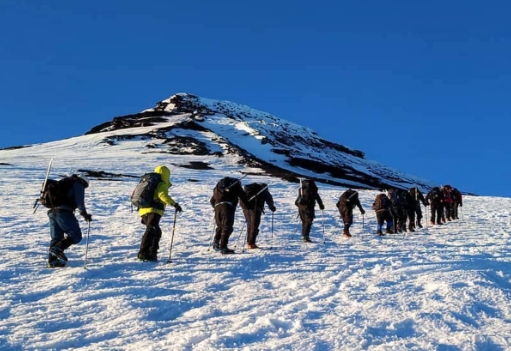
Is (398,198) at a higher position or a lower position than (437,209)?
higher

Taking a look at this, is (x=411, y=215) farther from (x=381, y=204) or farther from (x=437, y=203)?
(x=437, y=203)

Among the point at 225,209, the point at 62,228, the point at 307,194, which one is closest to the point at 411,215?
the point at 307,194

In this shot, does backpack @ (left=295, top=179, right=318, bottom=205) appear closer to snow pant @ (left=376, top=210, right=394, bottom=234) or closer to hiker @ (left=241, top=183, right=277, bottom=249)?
hiker @ (left=241, top=183, right=277, bottom=249)

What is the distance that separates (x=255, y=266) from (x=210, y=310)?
3343 millimetres

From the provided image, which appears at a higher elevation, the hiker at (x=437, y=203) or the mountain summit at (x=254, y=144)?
the mountain summit at (x=254, y=144)

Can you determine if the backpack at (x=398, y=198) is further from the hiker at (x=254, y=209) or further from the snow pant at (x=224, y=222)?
the snow pant at (x=224, y=222)

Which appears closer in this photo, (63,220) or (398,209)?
(63,220)

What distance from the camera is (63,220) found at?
29.2 ft

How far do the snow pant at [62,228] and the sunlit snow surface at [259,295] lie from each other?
1.60 feet

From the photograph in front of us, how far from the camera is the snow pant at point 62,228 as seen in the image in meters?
8.90

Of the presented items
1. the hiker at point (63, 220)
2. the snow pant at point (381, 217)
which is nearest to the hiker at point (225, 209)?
the hiker at point (63, 220)

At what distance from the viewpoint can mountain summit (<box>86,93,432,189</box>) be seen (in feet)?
240

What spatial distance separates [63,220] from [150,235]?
5.51 feet

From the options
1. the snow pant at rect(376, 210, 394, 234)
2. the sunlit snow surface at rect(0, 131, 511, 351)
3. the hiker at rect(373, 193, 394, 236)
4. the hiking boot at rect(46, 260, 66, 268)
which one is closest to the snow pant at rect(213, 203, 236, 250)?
the sunlit snow surface at rect(0, 131, 511, 351)
